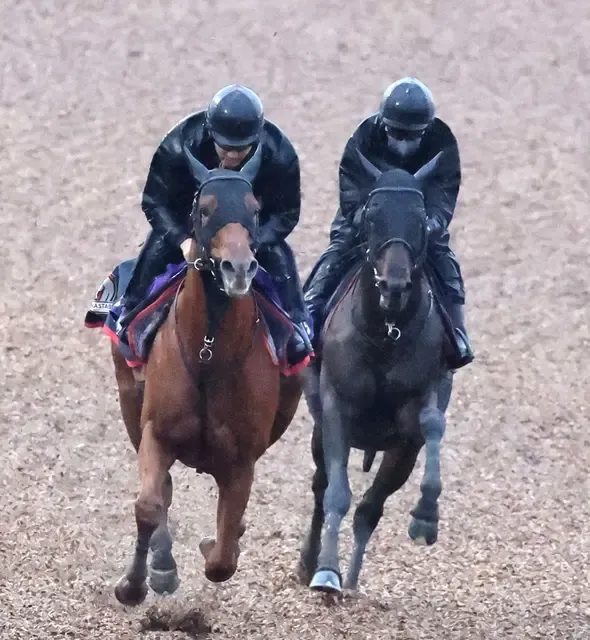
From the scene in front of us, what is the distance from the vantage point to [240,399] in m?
6.53

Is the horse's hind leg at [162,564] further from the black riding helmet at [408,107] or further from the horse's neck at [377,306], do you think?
the black riding helmet at [408,107]

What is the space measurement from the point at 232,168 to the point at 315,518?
3.06m

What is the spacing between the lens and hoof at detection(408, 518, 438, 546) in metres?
6.97

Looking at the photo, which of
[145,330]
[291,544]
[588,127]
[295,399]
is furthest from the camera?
[588,127]

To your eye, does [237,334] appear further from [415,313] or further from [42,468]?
[42,468]

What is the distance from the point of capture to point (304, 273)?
558 inches

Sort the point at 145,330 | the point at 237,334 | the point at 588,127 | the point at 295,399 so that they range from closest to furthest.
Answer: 1. the point at 237,334
2. the point at 145,330
3. the point at 295,399
4. the point at 588,127

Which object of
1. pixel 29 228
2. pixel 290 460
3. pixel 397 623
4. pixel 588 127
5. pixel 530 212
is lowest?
pixel 397 623

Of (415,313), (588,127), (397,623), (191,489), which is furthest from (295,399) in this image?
(588,127)

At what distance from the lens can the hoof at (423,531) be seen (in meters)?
6.97

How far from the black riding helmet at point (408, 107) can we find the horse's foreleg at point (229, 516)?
2.14 metres

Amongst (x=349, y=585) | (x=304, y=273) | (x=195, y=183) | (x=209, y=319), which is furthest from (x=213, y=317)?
(x=304, y=273)

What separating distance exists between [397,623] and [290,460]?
113 inches

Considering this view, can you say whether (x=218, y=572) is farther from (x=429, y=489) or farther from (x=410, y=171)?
(x=410, y=171)
